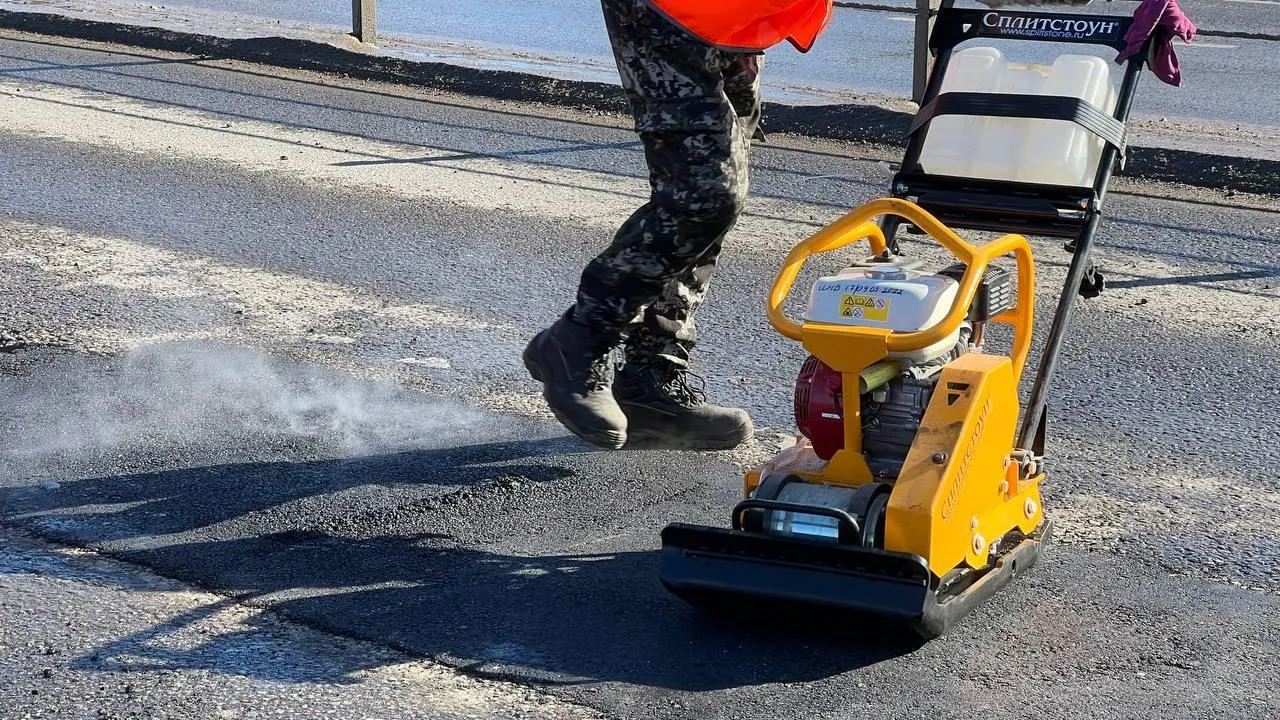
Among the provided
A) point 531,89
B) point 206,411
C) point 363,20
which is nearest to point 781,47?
point 363,20

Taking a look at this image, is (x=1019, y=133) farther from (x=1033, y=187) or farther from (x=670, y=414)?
(x=670, y=414)

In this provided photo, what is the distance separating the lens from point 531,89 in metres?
10.7

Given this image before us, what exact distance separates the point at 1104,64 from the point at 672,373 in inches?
56.5

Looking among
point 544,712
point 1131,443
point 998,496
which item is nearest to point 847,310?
point 998,496

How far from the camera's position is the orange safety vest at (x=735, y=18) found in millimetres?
3584

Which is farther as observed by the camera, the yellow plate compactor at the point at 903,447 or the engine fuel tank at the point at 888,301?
the engine fuel tank at the point at 888,301

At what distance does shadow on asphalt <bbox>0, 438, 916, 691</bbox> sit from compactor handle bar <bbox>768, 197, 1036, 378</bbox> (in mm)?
642

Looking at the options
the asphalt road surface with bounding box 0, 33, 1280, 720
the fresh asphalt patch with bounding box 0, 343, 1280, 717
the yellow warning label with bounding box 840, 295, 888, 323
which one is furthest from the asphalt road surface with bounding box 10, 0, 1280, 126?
the yellow warning label with bounding box 840, 295, 888, 323

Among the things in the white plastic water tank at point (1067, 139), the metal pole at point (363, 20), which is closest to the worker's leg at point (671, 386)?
the white plastic water tank at point (1067, 139)

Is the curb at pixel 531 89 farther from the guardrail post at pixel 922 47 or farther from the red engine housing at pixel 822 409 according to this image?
the red engine housing at pixel 822 409

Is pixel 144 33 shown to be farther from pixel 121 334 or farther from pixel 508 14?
pixel 121 334

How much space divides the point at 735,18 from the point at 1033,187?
835 mm

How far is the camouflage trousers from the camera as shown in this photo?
369cm

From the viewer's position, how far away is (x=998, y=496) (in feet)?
10.7
